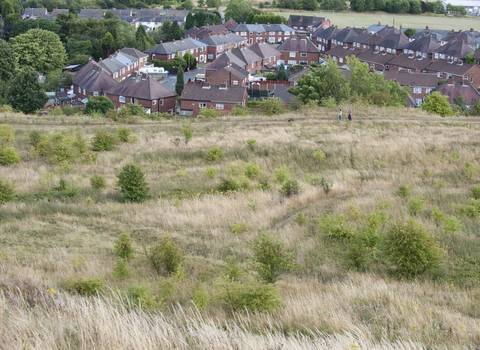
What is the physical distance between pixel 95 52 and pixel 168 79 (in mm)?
13459

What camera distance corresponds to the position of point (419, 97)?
188 feet

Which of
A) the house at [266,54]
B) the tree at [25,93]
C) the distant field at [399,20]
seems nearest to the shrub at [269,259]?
the tree at [25,93]

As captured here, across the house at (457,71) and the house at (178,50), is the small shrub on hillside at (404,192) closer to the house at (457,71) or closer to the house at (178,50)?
the house at (457,71)

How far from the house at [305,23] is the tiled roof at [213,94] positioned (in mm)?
59439

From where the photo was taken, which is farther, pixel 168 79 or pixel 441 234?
pixel 168 79

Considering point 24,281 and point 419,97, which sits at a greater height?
point 24,281

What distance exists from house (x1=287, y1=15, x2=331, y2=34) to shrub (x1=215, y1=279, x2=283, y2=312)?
99549 mm

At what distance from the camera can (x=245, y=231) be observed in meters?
13.3

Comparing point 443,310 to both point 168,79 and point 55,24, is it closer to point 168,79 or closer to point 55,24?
point 168,79

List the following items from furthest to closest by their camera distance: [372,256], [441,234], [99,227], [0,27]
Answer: [0,27], [99,227], [441,234], [372,256]

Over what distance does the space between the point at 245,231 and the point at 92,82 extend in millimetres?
41672

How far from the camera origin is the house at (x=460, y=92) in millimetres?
50406

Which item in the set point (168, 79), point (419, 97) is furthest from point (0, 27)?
point (419, 97)

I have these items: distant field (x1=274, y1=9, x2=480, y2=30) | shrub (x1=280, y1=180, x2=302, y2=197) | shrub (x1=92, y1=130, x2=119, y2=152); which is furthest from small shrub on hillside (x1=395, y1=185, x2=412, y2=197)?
distant field (x1=274, y1=9, x2=480, y2=30)
